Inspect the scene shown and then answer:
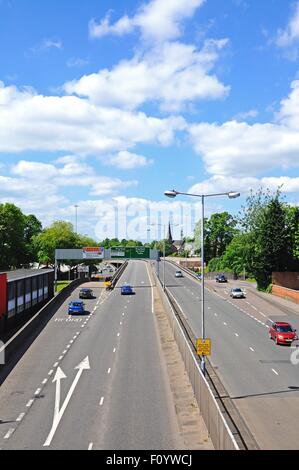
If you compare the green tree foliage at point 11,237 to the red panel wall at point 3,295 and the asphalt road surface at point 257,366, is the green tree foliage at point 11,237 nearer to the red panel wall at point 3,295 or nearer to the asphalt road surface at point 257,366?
the asphalt road surface at point 257,366

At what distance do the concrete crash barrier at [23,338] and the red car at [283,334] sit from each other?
59.1ft

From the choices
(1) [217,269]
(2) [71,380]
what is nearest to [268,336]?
(2) [71,380]

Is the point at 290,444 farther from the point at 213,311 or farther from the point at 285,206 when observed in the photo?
the point at 285,206

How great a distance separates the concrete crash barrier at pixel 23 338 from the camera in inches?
1232

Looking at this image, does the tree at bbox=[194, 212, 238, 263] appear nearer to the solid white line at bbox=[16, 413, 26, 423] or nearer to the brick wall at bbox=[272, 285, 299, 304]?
the brick wall at bbox=[272, 285, 299, 304]

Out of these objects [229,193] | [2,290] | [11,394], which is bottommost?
[11,394]

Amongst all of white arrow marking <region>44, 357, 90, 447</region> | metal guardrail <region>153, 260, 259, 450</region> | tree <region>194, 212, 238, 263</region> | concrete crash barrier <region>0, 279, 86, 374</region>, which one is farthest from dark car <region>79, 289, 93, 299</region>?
tree <region>194, 212, 238, 263</region>

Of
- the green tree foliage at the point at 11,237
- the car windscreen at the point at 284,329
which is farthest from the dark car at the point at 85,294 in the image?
the green tree foliage at the point at 11,237

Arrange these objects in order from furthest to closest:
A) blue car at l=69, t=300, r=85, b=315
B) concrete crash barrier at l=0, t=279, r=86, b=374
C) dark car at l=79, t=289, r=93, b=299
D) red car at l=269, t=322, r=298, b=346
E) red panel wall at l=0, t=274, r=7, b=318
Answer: dark car at l=79, t=289, r=93, b=299
blue car at l=69, t=300, r=85, b=315
red panel wall at l=0, t=274, r=7, b=318
red car at l=269, t=322, r=298, b=346
concrete crash barrier at l=0, t=279, r=86, b=374

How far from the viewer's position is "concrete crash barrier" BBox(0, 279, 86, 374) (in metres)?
31.3

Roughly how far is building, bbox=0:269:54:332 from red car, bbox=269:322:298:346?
20676 mm

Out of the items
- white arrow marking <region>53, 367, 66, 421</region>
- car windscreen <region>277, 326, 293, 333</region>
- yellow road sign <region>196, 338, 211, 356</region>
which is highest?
yellow road sign <region>196, 338, 211, 356</region>

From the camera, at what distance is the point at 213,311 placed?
55219 millimetres
